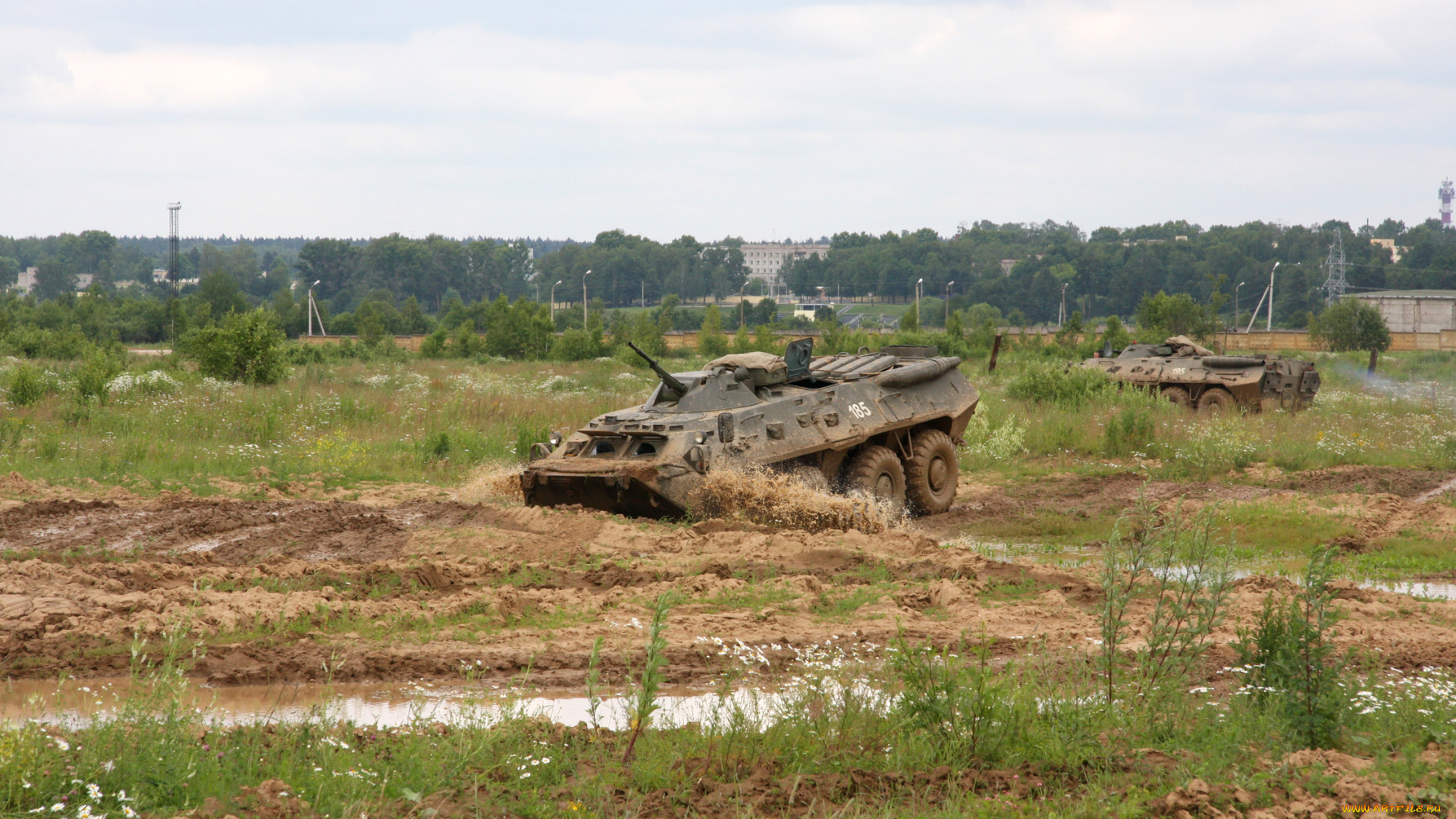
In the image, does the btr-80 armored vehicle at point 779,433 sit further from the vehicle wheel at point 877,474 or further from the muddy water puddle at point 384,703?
the muddy water puddle at point 384,703

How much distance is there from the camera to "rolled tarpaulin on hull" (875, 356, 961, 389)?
585 inches

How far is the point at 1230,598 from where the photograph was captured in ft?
29.4

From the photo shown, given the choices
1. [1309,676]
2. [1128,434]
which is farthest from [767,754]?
[1128,434]

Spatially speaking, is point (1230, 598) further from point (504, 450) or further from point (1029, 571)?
point (504, 450)

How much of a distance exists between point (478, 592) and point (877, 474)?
633 cm

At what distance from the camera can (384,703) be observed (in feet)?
21.7

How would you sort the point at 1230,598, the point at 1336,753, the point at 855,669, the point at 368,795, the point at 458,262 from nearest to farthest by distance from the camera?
1. the point at 368,795
2. the point at 1336,753
3. the point at 855,669
4. the point at 1230,598
5. the point at 458,262

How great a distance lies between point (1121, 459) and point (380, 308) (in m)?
60.2

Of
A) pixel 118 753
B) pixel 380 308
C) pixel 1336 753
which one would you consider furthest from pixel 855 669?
pixel 380 308

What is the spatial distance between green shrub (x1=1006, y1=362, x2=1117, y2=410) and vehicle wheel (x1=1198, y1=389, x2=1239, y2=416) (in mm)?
2023

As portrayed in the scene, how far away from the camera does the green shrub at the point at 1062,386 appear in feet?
78.9

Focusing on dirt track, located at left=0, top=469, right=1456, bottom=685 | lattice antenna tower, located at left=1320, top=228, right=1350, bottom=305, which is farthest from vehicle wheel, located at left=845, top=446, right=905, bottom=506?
lattice antenna tower, located at left=1320, top=228, right=1350, bottom=305

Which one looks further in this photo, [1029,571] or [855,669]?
[1029,571]

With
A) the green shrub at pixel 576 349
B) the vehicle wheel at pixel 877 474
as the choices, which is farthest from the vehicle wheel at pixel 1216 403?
the green shrub at pixel 576 349
